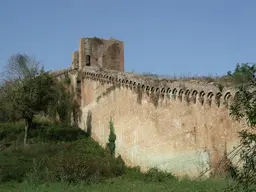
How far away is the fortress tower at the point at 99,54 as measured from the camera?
28.1m

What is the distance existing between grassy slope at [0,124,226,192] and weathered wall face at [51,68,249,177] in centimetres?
84

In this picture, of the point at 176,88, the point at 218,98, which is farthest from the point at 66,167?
the point at 218,98

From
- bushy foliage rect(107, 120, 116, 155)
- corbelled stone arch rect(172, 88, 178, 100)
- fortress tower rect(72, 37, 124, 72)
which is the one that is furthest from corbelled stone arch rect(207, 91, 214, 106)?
fortress tower rect(72, 37, 124, 72)

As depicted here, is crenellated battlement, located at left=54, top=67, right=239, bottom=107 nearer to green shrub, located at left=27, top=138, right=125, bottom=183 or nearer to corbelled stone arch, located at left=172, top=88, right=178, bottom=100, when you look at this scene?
corbelled stone arch, located at left=172, top=88, right=178, bottom=100

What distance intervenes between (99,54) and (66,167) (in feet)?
44.5

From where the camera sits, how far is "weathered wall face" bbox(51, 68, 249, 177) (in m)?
13.7

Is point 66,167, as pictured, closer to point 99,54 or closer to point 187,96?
point 187,96

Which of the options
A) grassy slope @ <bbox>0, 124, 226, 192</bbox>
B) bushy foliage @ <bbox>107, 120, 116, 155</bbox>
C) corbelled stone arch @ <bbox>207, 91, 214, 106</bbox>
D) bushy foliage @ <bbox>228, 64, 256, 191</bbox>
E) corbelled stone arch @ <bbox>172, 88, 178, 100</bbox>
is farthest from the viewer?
bushy foliage @ <bbox>107, 120, 116, 155</bbox>

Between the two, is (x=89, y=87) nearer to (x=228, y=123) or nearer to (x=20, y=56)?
(x=20, y=56)

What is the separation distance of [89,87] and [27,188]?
14132 mm

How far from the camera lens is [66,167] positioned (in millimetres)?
16016

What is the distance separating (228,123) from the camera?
13172 mm

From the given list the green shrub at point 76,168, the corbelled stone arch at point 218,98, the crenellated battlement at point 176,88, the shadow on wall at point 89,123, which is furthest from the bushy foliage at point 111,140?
the corbelled stone arch at point 218,98

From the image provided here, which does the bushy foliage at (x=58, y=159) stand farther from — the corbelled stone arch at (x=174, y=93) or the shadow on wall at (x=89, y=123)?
the corbelled stone arch at (x=174, y=93)
